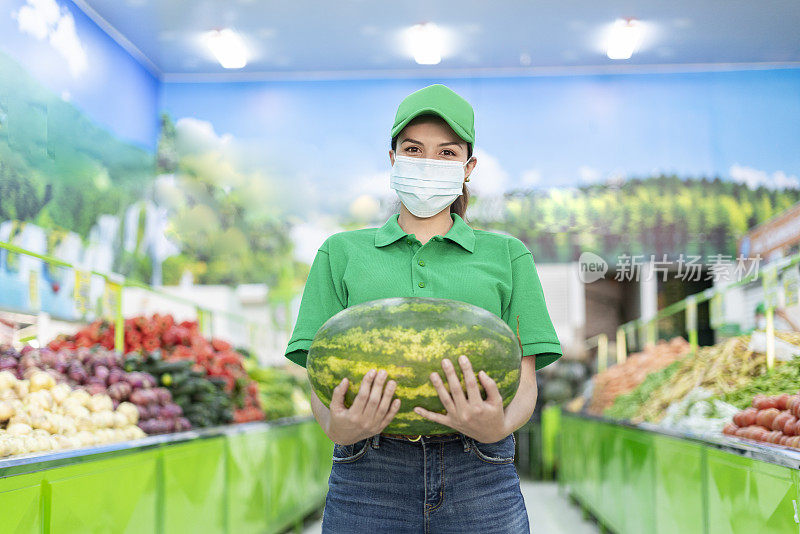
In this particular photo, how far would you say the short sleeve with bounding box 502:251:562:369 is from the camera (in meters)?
1.78

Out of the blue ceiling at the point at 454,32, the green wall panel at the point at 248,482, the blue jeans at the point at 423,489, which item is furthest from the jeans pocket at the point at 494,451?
the blue ceiling at the point at 454,32

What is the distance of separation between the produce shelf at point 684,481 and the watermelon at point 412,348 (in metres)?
1.80

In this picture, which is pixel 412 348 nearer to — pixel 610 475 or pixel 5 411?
pixel 5 411

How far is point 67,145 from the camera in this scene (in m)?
7.52

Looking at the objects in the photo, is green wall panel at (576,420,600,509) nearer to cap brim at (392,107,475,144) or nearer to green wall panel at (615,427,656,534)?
green wall panel at (615,427,656,534)

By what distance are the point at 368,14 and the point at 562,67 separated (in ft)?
8.66

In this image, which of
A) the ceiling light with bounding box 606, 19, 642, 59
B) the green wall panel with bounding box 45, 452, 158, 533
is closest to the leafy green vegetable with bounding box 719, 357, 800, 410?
the green wall panel with bounding box 45, 452, 158, 533

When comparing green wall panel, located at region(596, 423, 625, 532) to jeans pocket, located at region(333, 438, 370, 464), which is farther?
green wall panel, located at region(596, 423, 625, 532)

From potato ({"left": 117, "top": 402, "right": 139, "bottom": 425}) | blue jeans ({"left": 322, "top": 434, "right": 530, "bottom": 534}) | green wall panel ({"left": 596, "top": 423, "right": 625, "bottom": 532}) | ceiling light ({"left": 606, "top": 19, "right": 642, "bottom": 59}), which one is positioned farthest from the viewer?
ceiling light ({"left": 606, "top": 19, "right": 642, "bottom": 59})

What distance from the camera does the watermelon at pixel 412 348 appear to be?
5.21ft

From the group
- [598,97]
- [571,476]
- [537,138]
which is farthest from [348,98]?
[571,476]

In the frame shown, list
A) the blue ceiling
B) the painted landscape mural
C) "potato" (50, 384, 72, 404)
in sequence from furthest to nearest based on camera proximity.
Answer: the painted landscape mural
the blue ceiling
"potato" (50, 384, 72, 404)

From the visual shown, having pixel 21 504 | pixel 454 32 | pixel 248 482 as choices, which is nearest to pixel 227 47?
pixel 454 32

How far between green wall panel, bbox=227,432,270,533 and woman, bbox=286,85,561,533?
3.45 m
